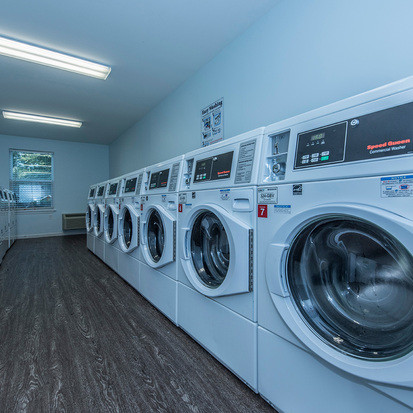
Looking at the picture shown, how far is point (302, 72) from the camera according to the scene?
Result: 5.76 ft

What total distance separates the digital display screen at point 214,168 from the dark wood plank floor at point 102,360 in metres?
1.02

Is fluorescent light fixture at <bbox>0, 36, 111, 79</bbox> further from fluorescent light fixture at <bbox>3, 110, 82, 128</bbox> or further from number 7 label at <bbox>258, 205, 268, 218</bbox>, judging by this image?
number 7 label at <bbox>258, 205, 268, 218</bbox>

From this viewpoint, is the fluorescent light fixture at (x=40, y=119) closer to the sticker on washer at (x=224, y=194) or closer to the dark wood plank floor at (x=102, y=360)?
the dark wood plank floor at (x=102, y=360)

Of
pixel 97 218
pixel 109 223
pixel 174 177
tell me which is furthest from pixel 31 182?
pixel 174 177

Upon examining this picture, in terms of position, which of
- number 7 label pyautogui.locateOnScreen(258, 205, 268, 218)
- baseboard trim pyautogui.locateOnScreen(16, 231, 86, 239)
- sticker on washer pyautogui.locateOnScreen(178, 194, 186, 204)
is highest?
sticker on washer pyautogui.locateOnScreen(178, 194, 186, 204)

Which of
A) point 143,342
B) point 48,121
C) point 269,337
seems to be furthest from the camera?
point 48,121

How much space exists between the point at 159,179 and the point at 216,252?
85cm

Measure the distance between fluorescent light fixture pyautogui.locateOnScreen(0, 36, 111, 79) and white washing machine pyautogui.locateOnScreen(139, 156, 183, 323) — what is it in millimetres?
1537

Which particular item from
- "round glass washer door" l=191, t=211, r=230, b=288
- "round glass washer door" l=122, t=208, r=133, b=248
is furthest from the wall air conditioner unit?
"round glass washer door" l=191, t=211, r=230, b=288

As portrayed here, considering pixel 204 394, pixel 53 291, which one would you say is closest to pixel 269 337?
pixel 204 394

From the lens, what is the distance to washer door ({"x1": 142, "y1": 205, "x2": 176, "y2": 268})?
1796mm

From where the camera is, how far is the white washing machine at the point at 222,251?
114 cm

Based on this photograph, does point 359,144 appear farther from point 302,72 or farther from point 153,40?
A: point 153,40

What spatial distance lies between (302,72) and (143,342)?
210 centimetres
